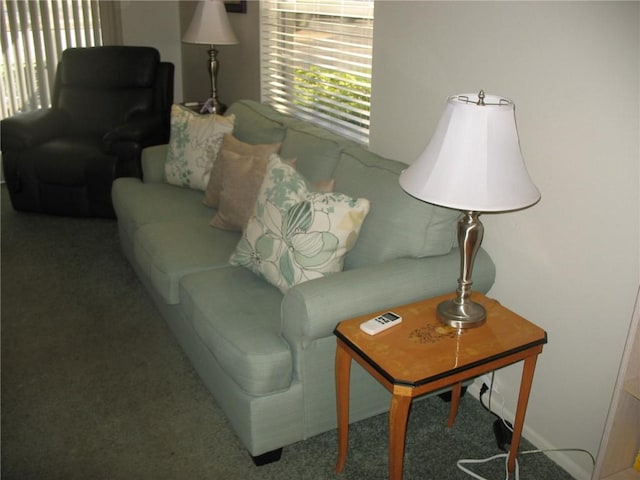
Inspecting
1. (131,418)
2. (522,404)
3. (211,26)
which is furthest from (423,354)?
(211,26)

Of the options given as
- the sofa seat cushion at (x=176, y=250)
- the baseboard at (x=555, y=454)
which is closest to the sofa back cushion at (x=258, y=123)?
the sofa seat cushion at (x=176, y=250)

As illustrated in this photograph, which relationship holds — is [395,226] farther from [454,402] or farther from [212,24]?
[212,24]

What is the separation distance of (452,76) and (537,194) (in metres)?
0.74

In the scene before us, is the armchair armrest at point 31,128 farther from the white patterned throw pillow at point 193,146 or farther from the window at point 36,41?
the white patterned throw pillow at point 193,146

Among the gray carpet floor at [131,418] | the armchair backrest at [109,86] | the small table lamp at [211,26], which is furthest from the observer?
the armchair backrest at [109,86]

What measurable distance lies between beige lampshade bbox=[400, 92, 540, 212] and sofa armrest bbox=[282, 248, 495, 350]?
1.36 feet

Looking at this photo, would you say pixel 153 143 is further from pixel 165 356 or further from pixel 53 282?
pixel 165 356

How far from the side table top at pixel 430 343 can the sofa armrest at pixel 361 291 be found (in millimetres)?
43

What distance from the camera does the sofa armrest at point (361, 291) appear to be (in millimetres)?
1947

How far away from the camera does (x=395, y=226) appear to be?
2193 mm

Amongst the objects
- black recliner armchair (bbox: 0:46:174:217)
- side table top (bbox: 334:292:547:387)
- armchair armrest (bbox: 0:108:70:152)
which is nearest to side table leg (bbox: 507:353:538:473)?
side table top (bbox: 334:292:547:387)

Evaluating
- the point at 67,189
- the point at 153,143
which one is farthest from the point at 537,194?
the point at 67,189

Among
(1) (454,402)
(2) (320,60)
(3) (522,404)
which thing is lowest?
(1) (454,402)

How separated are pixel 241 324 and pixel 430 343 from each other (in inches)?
24.9
